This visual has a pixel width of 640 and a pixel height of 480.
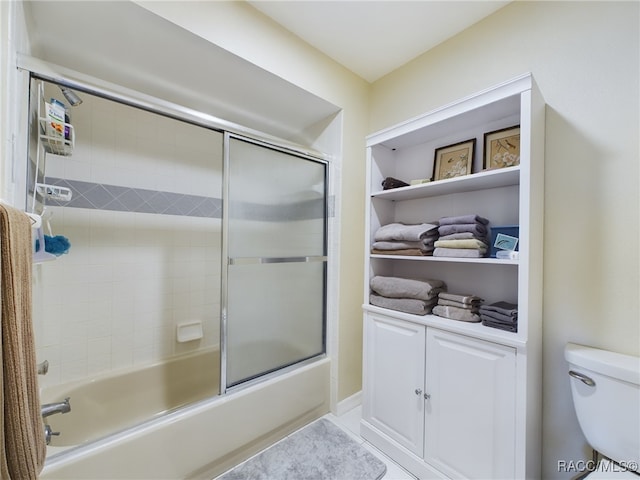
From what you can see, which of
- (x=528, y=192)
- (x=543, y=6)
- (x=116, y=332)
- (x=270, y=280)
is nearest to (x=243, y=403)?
(x=270, y=280)

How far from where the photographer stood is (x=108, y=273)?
182 centimetres

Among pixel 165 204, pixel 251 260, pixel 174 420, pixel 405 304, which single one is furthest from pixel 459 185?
pixel 165 204

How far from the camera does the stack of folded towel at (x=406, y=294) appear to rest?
1.50m

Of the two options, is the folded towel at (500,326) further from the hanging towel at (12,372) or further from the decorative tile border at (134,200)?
the decorative tile border at (134,200)

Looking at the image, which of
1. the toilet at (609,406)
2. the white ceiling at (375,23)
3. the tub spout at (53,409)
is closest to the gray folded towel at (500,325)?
the toilet at (609,406)

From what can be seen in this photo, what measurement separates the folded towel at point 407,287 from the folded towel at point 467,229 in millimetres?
308

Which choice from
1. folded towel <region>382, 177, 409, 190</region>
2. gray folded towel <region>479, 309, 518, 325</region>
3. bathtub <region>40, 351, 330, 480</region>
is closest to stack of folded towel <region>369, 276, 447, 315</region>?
gray folded towel <region>479, 309, 518, 325</region>

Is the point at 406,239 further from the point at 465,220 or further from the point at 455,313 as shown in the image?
the point at 455,313

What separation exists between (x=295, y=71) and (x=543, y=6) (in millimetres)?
1315

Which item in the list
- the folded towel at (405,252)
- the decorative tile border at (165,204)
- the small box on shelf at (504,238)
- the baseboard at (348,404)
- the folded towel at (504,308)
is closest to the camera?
the folded towel at (504,308)

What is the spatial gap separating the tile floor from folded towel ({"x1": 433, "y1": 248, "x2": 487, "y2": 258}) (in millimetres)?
1189

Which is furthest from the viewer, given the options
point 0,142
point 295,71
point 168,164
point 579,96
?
point 168,164

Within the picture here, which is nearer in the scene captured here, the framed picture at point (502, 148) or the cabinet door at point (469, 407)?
the cabinet door at point (469, 407)

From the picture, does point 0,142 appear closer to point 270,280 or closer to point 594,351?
point 270,280
